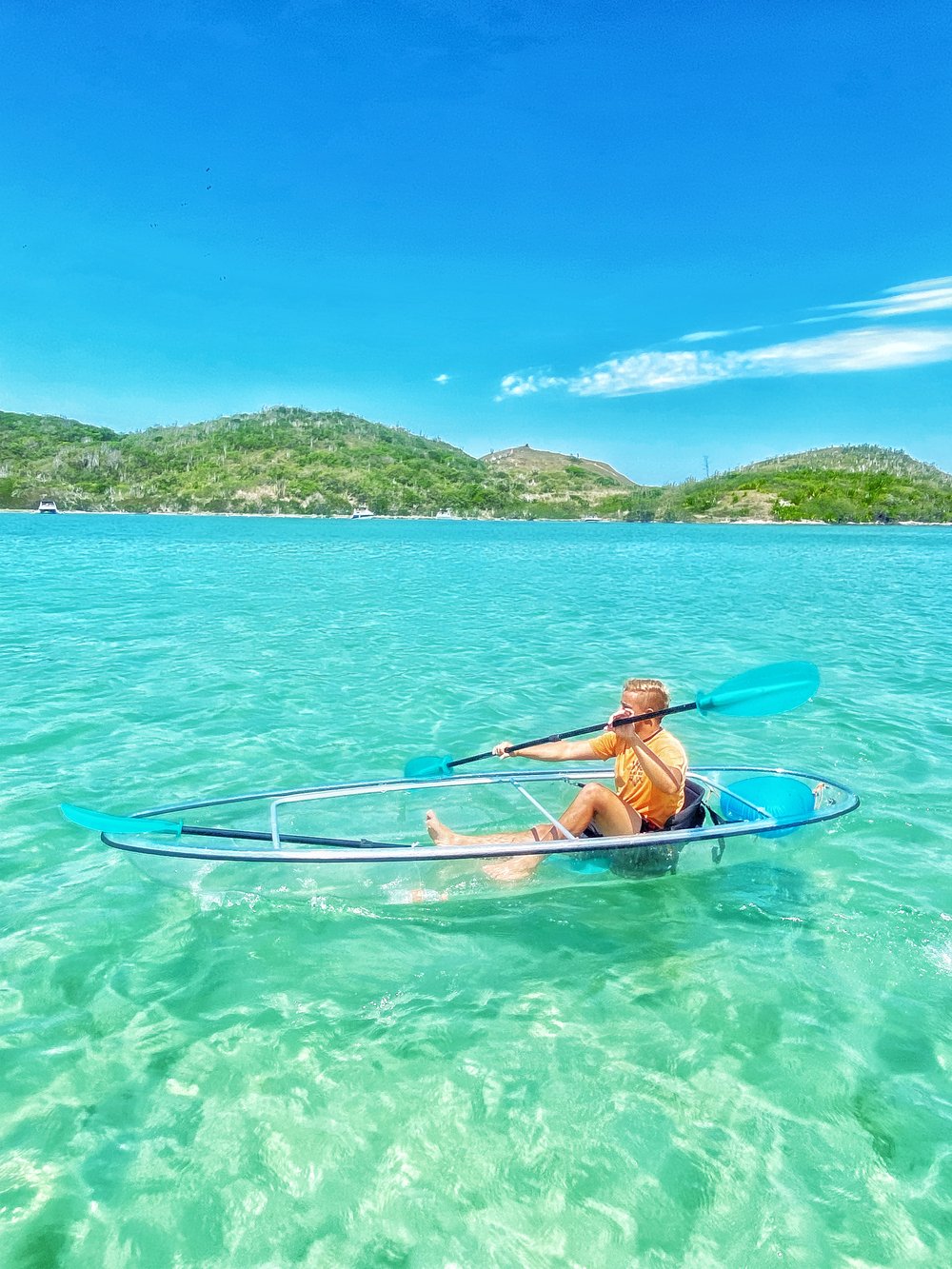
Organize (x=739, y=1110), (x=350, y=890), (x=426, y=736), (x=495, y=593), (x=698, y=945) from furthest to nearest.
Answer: (x=495, y=593) < (x=426, y=736) < (x=350, y=890) < (x=698, y=945) < (x=739, y=1110)

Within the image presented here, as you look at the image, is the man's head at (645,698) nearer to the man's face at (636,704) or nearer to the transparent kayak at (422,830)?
the man's face at (636,704)

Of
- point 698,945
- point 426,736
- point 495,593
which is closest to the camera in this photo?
point 698,945

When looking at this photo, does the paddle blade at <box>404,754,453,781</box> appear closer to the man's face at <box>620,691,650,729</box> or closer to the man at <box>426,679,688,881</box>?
the man at <box>426,679,688,881</box>

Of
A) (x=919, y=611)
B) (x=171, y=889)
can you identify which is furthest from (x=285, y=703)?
(x=919, y=611)

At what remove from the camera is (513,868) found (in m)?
6.85

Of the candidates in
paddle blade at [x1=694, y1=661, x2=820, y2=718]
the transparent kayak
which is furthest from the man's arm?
paddle blade at [x1=694, y1=661, x2=820, y2=718]

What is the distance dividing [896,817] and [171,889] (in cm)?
809

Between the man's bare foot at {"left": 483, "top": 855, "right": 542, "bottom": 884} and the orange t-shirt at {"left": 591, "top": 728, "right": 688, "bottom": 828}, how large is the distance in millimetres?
1000

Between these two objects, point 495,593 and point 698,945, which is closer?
point 698,945

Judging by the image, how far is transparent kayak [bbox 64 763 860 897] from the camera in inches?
244

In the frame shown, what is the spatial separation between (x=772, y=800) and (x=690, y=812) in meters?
1.19

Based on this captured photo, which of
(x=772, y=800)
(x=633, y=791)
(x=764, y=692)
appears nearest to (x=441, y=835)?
(x=633, y=791)

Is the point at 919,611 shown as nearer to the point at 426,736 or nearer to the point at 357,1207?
the point at 426,736

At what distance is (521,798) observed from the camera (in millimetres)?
9492
